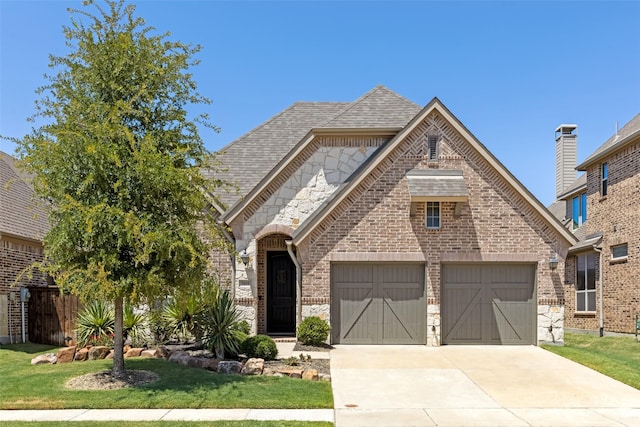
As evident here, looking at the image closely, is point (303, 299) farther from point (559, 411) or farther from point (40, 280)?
point (40, 280)

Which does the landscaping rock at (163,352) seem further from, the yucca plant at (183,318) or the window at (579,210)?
the window at (579,210)

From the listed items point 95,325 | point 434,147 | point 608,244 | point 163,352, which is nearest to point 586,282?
point 608,244

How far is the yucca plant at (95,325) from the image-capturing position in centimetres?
1353

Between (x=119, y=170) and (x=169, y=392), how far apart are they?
13.9ft

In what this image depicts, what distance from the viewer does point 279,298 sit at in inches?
694

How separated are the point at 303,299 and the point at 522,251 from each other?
20.9ft

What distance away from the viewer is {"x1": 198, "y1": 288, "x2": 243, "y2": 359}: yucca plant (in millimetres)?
12281

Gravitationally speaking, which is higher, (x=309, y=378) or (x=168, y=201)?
(x=168, y=201)

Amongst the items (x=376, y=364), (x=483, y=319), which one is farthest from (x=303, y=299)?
(x=483, y=319)

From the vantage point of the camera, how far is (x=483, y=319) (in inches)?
583

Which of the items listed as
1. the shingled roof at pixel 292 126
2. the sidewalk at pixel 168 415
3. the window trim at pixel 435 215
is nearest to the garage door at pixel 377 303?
the window trim at pixel 435 215

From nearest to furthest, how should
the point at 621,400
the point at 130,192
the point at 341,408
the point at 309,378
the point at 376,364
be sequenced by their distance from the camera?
1. the point at 341,408
2. the point at 621,400
3. the point at 130,192
4. the point at 309,378
5. the point at 376,364

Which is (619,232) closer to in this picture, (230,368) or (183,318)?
(230,368)

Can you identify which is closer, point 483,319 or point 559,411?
point 559,411
